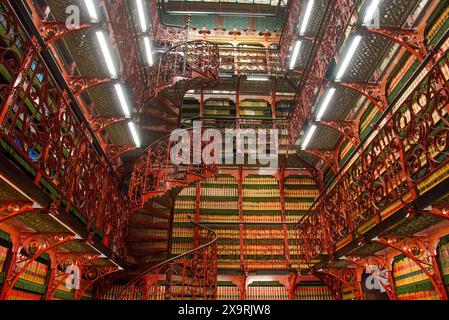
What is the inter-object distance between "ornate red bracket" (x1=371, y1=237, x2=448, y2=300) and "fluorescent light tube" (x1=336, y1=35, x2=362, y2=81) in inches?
93.4

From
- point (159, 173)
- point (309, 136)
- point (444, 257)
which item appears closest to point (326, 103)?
point (309, 136)

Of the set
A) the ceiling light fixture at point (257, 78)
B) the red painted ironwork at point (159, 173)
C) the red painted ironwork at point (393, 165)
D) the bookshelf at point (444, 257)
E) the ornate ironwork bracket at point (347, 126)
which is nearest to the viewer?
the red painted ironwork at point (393, 165)

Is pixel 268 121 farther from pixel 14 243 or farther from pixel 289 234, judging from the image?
pixel 14 243

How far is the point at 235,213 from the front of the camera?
7.53m

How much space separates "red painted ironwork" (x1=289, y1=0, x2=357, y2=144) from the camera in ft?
15.0

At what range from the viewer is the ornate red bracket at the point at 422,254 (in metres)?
3.55

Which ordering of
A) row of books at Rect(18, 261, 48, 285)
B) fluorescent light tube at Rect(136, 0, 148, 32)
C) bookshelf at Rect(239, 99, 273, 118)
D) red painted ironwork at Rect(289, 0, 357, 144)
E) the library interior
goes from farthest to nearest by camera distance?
bookshelf at Rect(239, 99, 273, 118) → fluorescent light tube at Rect(136, 0, 148, 32) → red painted ironwork at Rect(289, 0, 357, 144) → row of books at Rect(18, 261, 48, 285) → the library interior

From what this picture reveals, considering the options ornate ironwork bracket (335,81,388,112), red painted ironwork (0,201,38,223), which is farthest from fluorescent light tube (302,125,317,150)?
red painted ironwork (0,201,38,223)

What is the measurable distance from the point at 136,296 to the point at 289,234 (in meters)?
3.43

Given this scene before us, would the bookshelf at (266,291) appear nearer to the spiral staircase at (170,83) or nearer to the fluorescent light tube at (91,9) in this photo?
the spiral staircase at (170,83)

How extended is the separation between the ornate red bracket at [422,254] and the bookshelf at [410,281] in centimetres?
36

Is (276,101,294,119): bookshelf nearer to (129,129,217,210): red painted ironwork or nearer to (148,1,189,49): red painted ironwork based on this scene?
(148,1,189,49): red painted ironwork

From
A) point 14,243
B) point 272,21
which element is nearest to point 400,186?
point 14,243

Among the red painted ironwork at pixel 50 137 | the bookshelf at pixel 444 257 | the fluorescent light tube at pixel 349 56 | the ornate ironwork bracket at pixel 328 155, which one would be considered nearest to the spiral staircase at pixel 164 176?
the red painted ironwork at pixel 50 137
